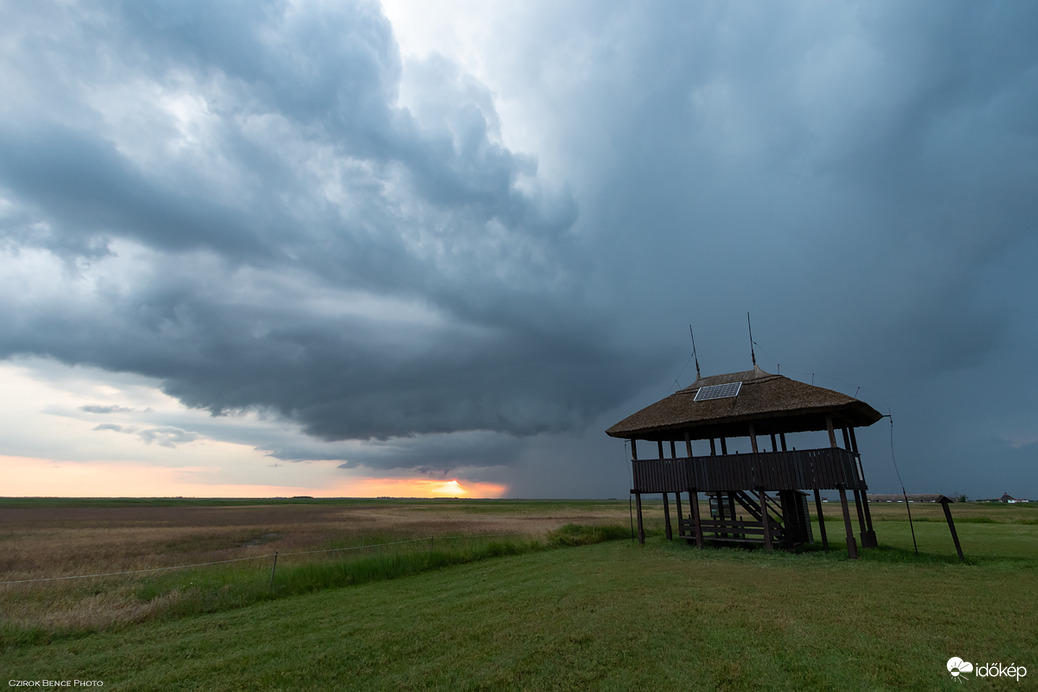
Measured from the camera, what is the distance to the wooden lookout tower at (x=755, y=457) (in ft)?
59.7

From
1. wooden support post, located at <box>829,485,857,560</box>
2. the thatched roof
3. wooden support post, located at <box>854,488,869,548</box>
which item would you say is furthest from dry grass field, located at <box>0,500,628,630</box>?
wooden support post, located at <box>854,488,869,548</box>

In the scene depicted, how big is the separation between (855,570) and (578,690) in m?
12.8

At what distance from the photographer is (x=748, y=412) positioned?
62.0 feet

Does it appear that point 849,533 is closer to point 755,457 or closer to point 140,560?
point 755,457

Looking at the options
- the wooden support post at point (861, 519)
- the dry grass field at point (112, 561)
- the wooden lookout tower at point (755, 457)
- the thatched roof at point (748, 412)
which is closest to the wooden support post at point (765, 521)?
the wooden lookout tower at point (755, 457)

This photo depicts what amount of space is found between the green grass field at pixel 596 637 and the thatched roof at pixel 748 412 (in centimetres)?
607

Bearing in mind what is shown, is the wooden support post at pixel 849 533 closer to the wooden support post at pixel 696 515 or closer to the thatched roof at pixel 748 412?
the thatched roof at pixel 748 412

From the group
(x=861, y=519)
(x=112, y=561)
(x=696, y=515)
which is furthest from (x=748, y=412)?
(x=112, y=561)

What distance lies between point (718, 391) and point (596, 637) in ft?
53.7

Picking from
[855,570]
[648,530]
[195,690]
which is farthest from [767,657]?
[648,530]

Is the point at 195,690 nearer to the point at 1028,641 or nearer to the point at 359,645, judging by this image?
the point at 359,645

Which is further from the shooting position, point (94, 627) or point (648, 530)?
point (648, 530)

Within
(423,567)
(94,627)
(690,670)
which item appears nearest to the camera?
(690,670)

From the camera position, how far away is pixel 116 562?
883 inches
